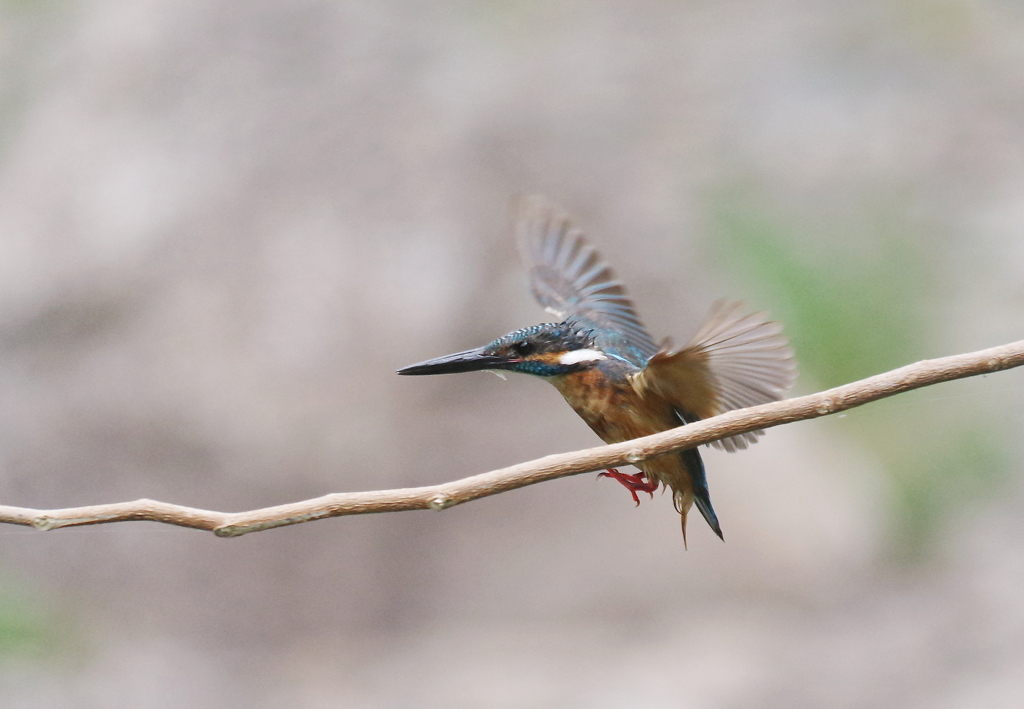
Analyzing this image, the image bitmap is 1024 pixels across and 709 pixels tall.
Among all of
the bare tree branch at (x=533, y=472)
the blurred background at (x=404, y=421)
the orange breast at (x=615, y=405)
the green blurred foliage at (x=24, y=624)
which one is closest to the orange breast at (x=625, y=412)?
the orange breast at (x=615, y=405)

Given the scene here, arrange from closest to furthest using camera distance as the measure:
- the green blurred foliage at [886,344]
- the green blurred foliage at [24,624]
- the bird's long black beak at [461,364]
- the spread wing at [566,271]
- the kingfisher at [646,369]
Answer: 1. the kingfisher at [646,369]
2. the bird's long black beak at [461,364]
3. the spread wing at [566,271]
4. the green blurred foliage at [24,624]
5. the green blurred foliage at [886,344]

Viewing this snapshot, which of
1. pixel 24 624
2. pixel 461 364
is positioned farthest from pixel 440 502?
pixel 24 624

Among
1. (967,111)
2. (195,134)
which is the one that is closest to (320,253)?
(195,134)

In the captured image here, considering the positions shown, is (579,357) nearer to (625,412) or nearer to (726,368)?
(625,412)

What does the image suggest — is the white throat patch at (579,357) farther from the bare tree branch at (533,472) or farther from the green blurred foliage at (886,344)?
the green blurred foliage at (886,344)

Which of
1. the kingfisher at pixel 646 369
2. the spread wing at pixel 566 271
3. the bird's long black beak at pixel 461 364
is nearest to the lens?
the kingfisher at pixel 646 369

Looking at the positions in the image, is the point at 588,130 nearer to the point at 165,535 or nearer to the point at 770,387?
the point at 165,535

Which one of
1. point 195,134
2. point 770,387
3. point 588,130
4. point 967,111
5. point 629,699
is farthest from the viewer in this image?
point 967,111
